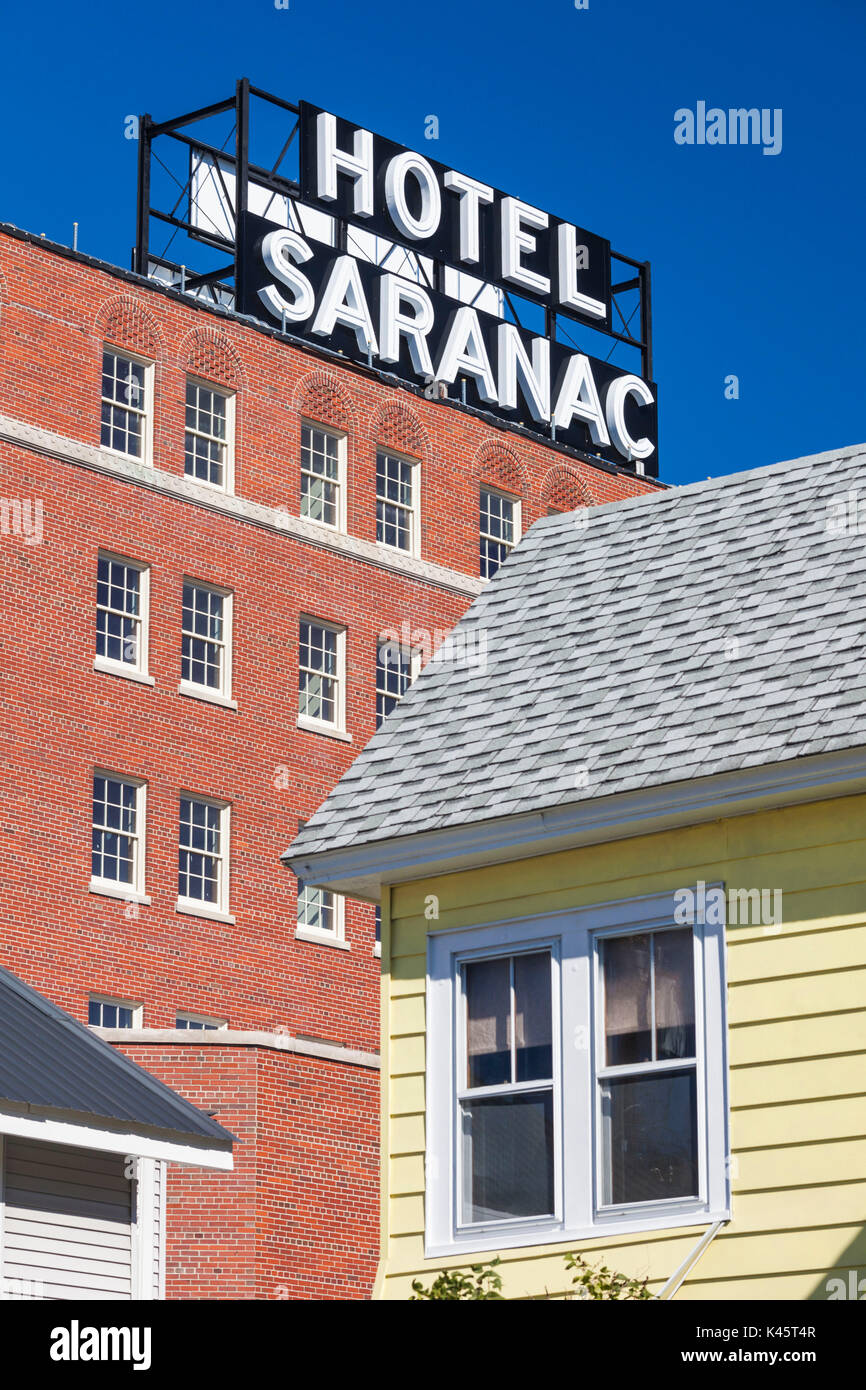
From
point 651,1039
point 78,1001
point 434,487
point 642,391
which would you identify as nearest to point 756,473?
point 651,1039

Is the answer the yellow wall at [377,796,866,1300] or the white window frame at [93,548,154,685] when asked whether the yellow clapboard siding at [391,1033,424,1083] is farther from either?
the white window frame at [93,548,154,685]

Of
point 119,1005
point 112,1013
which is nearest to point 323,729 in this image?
point 119,1005

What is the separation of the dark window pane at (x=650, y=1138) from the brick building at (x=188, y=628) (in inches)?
879

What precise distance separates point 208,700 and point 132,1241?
20173mm

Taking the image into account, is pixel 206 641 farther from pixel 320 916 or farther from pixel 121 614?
pixel 320 916

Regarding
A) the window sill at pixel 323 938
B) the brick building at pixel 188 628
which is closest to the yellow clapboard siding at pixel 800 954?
the brick building at pixel 188 628

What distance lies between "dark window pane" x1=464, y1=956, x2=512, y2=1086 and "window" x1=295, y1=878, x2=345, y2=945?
26.4 m

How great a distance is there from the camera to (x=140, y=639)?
39.5m

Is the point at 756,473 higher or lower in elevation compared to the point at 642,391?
lower

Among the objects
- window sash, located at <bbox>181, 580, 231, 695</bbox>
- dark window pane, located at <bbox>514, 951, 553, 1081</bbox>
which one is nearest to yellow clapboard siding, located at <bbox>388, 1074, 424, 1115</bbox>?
dark window pane, located at <bbox>514, 951, 553, 1081</bbox>

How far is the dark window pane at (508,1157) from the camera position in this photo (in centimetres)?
1415

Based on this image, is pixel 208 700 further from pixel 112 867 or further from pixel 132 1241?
pixel 132 1241

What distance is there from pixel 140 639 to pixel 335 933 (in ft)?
22.2

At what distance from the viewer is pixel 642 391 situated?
178 ft
